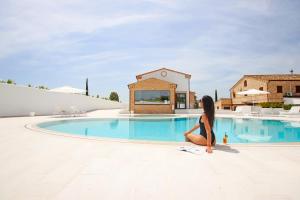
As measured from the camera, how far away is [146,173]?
392 centimetres

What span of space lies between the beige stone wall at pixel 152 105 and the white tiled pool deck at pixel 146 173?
2204 centimetres

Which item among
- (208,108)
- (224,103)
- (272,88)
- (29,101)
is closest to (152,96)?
(29,101)

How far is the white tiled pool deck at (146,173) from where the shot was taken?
3.10 metres

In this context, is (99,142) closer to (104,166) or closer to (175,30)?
(104,166)

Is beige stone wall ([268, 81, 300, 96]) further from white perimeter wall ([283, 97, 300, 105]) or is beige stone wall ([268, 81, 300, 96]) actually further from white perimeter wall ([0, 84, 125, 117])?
white perimeter wall ([0, 84, 125, 117])

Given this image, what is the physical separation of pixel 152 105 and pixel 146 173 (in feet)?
79.7

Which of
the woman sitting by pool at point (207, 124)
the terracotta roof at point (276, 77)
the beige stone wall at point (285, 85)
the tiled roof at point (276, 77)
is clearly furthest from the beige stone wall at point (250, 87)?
the woman sitting by pool at point (207, 124)

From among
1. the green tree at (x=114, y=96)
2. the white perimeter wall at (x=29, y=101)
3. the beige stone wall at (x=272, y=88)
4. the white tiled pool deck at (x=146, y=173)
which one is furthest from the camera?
the green tree at (x=114, y=96)

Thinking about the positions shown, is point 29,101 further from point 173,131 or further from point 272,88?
point 272,88

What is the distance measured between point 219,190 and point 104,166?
2.10 m

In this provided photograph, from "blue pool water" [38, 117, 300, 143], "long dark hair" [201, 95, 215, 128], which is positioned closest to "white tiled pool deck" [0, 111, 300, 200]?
"long dark hair" [201, 95, 215, 128]

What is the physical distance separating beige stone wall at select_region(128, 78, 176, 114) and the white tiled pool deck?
22039 mm

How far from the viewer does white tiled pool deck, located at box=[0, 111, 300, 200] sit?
3.10 m

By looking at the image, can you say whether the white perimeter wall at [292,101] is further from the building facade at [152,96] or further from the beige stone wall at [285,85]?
the building facade at [152,96]
